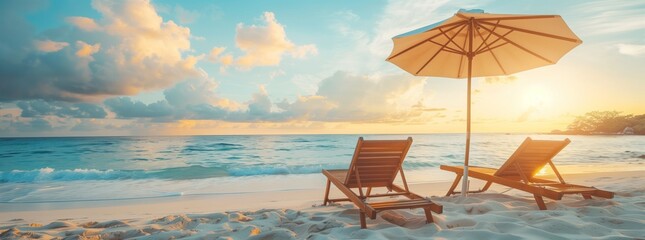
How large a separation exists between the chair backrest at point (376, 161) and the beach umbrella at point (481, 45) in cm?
126

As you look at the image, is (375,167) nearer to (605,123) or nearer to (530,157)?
(530,157)

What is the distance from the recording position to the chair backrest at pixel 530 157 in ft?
15.2

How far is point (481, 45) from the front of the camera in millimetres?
4812

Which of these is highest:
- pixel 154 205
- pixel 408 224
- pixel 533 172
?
pixel 533 172

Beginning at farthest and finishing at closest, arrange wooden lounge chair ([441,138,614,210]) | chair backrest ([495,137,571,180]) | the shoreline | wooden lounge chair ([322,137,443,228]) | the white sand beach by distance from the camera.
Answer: the shoreline < chair backrest ([495,137,571,180]) < wooden lounge chair ([441,138,614,210]) < wooden lounge chair ([322,137,443,228]) < the white sand beach

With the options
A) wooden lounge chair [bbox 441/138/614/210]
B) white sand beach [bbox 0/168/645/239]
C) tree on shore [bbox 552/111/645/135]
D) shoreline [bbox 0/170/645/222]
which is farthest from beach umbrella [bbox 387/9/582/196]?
tree on shore [bbox 552/111/645/135]

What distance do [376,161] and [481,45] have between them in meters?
2.42

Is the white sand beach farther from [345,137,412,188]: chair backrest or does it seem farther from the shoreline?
[345,137,412,188]: chair backrest

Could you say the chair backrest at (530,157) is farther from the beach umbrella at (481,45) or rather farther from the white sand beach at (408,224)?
the beach umbrella at (481,45)

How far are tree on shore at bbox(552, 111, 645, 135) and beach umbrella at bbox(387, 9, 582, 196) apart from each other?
67.0m

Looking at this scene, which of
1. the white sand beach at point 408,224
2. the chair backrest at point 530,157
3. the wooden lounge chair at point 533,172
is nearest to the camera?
the white sand beach at point 408,224

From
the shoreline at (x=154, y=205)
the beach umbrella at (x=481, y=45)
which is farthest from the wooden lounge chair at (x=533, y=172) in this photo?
the shoreline at (x=154, y=205)

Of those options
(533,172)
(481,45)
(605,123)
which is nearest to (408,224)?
(533,172)

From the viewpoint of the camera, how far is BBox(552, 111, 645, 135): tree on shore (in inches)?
2136
